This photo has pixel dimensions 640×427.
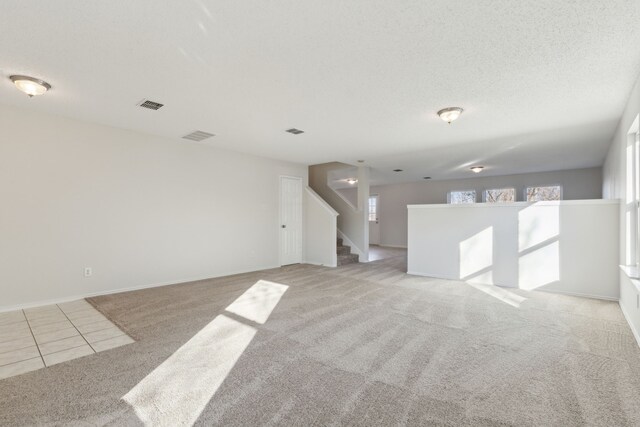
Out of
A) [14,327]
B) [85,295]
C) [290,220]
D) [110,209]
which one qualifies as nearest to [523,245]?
[290,220]

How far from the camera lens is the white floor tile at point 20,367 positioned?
87.1 inches

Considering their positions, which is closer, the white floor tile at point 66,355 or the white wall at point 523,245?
the white floor tile at point 66,355

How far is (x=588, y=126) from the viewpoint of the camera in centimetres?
444

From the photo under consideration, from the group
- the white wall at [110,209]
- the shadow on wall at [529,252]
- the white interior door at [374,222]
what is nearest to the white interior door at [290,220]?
the white wall at [110,209]

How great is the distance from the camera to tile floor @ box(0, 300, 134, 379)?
2445mm

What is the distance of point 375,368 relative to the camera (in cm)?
228

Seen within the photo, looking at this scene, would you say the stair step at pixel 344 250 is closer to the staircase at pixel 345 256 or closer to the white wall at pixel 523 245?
the staircase at pixel 345 256

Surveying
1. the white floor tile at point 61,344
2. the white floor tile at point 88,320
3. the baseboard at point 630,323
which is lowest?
the white floor tile at point 61,344

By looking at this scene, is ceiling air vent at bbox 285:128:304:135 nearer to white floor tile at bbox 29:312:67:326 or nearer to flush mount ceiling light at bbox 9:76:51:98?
flush mount ceiling light at bbox 9:76:51:98

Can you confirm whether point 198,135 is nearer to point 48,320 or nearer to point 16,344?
point 48,320

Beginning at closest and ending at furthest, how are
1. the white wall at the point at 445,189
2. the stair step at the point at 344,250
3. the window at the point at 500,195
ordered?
the stair step at the point at 344,250
the white wall at the point at 445,189
the window at the point at 500,195

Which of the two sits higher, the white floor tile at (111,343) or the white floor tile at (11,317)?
the white floor tile at (11,317)

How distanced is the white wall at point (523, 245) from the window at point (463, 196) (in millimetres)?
5179

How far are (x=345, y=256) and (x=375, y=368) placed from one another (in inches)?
200
